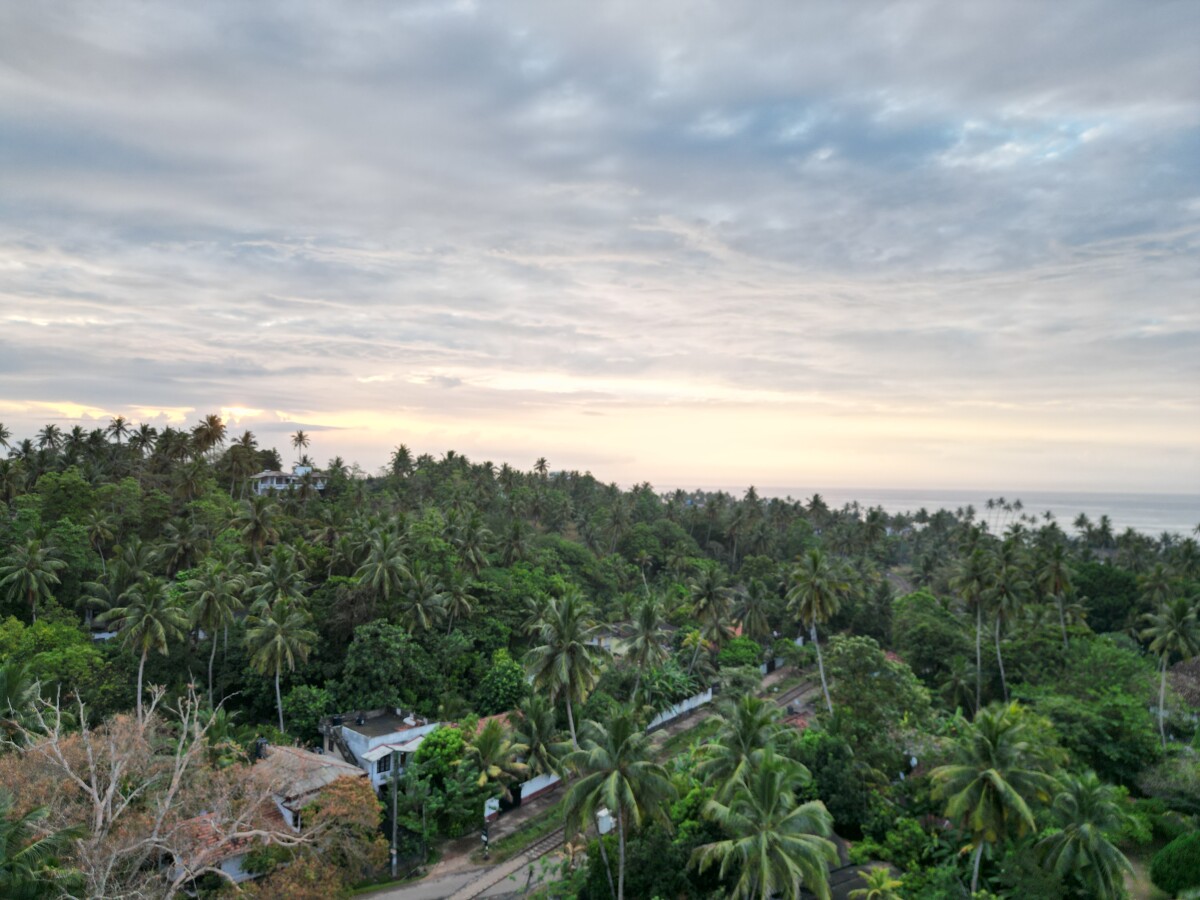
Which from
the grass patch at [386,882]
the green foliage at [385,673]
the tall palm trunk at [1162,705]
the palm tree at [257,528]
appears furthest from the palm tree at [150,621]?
the tall palm trunk at [1162,705]

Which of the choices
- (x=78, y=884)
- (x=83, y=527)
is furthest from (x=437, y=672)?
(x=83, y=527)

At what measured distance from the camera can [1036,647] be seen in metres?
56.0

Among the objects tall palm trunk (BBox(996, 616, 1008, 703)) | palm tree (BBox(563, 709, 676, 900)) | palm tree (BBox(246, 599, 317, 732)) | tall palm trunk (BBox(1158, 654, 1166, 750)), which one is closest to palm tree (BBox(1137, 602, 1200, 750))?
tall palm trunk (BBox(1158, 654, 1166, 750))

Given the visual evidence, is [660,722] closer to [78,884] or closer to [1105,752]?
[1105,752]

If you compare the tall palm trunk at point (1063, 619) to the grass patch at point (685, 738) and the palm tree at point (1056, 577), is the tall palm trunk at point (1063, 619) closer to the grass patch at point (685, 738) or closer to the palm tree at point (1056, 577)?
the palm tree at point (1056, 577)

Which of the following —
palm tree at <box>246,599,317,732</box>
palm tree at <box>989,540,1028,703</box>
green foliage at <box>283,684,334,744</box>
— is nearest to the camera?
palm tree at <box>246,599,317,732</box>

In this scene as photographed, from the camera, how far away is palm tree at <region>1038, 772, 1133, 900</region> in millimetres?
26000

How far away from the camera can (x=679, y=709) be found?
56750 millimetres

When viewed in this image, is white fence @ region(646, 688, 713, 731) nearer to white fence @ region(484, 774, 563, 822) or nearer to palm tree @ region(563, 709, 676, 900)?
white fence @ region(484, 774, 563, 822)

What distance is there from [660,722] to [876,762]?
69.5ft

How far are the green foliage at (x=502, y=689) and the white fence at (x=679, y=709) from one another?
36.7 feet

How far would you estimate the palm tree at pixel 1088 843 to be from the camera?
2600 centimetres

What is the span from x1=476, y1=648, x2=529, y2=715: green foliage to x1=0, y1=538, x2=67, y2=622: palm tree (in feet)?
109

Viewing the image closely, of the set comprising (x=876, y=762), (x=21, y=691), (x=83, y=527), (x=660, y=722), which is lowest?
(x=660, y=722)
